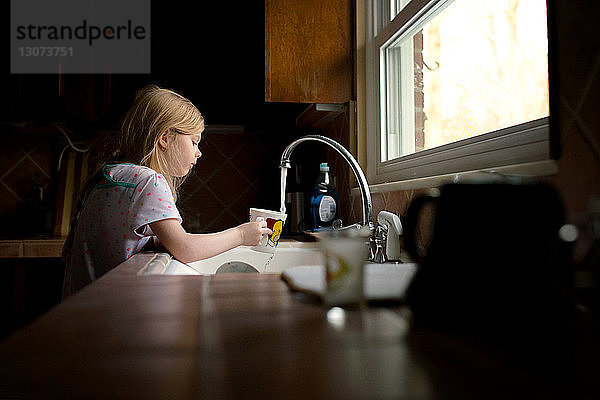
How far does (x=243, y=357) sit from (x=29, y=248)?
2.02 meters

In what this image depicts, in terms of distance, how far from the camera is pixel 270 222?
147cm

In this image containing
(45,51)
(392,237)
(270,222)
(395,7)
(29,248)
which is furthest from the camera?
(45,51)

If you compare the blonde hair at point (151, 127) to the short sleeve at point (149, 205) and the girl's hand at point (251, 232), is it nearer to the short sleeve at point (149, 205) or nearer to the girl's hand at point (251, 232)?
the short sleeve at point (149, 205)

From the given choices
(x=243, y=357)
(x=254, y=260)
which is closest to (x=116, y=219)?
(x=254, y=260)

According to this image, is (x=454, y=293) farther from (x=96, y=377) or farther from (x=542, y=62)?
(x=542, y=62)

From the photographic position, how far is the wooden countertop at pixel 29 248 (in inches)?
83.0

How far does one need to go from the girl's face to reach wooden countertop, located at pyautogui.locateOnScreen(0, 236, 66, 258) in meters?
0.78

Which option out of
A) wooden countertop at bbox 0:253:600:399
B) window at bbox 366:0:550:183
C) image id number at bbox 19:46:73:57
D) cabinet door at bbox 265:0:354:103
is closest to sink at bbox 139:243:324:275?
window at bbox 366:0:550:183

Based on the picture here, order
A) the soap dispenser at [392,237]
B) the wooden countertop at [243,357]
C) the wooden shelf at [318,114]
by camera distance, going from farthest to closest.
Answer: the wooden shelf at [318,114] < the soap dispenser at [392,237] < the wooden countertop at [243,357]

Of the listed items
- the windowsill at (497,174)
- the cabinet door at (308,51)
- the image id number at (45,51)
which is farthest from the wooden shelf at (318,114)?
the image id number at (45,51)

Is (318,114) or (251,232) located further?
(318,114)

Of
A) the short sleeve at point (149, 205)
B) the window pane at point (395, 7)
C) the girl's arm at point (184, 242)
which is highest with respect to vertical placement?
the window pane at point (395, 7)

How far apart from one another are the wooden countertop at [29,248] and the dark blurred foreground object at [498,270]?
195cm

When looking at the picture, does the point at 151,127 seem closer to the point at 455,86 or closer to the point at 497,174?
the point at 455,86
